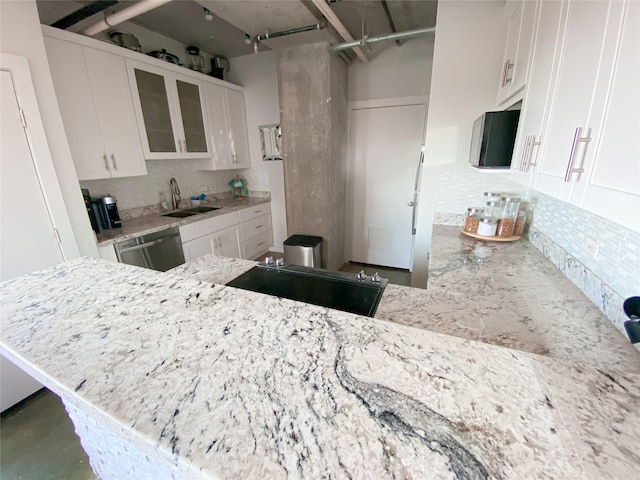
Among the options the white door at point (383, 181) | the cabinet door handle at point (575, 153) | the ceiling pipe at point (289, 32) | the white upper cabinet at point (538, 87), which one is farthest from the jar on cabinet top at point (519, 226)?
the ceiling pipe at point (289, 32)

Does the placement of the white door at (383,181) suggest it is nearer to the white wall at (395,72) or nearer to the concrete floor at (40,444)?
the white wall at (395,72)

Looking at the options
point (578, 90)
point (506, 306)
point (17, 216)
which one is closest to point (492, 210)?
point (506, 306)

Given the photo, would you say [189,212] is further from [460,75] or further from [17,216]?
[460,75]

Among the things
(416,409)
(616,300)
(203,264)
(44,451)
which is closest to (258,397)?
(416,409)

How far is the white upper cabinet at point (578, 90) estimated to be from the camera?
65 centimetres

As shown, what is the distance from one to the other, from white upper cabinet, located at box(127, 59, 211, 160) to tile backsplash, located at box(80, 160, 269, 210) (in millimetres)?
355

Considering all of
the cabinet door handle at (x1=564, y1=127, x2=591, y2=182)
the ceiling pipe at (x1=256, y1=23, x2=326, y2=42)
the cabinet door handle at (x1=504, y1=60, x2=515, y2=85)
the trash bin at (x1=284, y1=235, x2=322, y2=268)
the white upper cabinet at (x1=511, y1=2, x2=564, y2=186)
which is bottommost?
the trash bin at (x1=284, y1=235, x2=322, y2=268)

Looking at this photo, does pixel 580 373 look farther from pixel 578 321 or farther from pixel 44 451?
pixel 44 451

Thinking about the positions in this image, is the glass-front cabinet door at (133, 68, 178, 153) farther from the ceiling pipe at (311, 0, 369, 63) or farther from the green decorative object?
the ceiling pipe at (311, 0, 369, 63)

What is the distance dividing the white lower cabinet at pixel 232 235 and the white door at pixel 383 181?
1237 millimetres

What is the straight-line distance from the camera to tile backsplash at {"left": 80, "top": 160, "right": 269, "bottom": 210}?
2.59 m

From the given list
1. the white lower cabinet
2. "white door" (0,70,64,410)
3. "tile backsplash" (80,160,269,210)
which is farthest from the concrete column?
"white door" (0,70,64,410)

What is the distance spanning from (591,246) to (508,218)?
0.69 m

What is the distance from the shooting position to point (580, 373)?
17.7 inches
